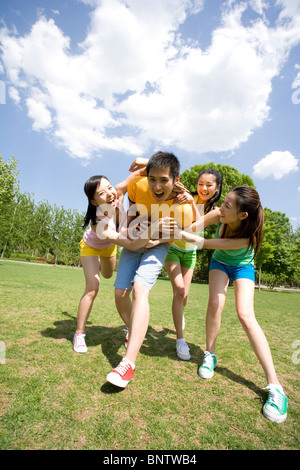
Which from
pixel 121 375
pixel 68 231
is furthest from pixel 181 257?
pixel 68 231

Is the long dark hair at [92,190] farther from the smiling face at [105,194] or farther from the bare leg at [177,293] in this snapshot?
the bare leg at [177,293]

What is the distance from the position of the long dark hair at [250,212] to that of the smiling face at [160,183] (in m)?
0.74

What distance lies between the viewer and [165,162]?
8.82 ft

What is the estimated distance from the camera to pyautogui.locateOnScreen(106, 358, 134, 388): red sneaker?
213 cm

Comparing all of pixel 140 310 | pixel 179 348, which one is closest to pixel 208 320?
pixel 179 348

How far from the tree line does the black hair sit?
20270 millimetres

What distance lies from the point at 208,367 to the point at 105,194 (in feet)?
7.67

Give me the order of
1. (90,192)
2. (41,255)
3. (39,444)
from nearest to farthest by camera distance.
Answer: (39,444)
(90,192)
(41,255)

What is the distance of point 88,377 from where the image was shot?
2393mm

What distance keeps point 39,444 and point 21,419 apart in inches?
11.2

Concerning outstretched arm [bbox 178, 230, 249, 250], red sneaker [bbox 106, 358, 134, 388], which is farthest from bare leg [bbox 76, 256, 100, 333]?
outstretched arm [bbox 178, 230, 249, 250]

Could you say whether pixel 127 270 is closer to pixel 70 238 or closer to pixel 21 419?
pixel 21 419

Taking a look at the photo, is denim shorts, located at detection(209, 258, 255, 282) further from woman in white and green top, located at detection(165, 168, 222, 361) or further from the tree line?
the tree line

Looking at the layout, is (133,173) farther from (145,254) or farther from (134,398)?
(134,398)
